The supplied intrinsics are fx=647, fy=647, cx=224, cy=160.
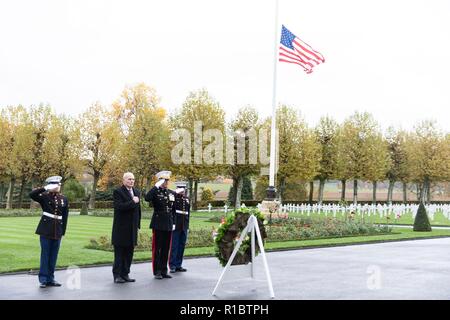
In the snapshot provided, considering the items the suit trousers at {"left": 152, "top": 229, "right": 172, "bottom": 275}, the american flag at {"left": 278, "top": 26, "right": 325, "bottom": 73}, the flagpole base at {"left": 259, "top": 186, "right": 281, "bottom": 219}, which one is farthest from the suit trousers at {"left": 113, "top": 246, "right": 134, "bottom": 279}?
the american flag at {"left": 278, "top": 26, "right": 325, "bottom": 73}

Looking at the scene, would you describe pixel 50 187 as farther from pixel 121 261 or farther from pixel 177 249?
pixel 177 249

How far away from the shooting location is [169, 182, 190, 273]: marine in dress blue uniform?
14.4 meters

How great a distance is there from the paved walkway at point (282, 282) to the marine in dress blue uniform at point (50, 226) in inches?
12.8

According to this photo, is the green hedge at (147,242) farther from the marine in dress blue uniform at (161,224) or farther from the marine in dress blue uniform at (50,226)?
the marine in dress blue uniform at (50,226)

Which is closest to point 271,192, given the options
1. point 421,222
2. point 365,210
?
point 421,222

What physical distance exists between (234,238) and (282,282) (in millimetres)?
1501

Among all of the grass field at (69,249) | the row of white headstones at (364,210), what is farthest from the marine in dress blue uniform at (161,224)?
the row of white headstones at (364,210)

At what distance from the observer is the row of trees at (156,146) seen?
5406 cm

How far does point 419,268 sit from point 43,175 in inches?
1704

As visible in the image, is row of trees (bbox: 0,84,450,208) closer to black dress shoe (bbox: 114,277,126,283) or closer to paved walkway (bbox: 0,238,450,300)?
paved walkway (bbox: 0,238,450,300)

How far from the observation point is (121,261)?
41.3 feet
